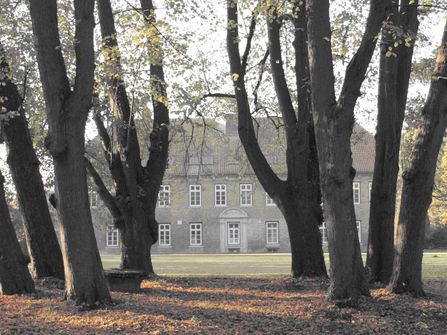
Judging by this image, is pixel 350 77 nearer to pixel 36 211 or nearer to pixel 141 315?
pixel 141 315

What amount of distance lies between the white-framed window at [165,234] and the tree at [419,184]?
47.0m

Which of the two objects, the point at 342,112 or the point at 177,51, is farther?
the point at 177,51

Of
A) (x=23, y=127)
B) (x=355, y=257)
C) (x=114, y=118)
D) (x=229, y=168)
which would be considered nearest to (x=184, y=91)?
(x=114, y=118)

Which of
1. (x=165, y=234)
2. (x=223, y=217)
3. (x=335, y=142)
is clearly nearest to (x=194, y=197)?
(x=223, y=217)

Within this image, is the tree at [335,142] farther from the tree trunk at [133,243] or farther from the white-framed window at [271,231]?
the white-framed window at [271,231]

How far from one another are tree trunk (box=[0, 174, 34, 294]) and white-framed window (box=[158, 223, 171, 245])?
1820 inches

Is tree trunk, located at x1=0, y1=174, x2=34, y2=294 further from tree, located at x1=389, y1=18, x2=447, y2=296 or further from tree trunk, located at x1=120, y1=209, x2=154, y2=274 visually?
tree, located at x1=389, y1=18, x2=447, y2=296

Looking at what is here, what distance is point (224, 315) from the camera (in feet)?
28.3

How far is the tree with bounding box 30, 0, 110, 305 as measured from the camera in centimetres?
874

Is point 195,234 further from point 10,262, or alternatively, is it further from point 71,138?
point 71,138

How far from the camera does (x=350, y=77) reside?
875 cm

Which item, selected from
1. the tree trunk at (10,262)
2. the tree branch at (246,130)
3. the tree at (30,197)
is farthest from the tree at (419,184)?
the tree at (30,197)

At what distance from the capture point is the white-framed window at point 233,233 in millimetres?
56812

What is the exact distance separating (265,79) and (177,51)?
564cm
